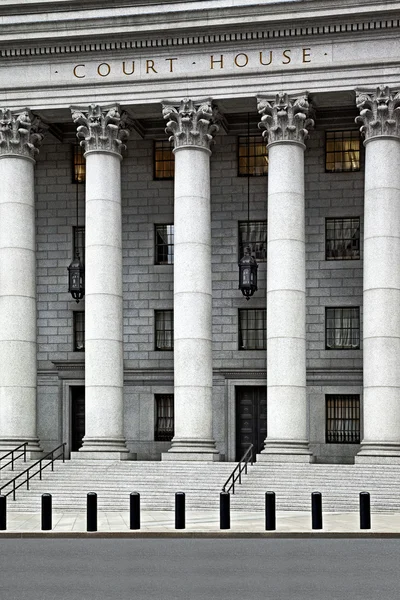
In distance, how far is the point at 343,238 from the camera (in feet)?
156

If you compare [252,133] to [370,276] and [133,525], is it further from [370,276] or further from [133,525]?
[133,525]

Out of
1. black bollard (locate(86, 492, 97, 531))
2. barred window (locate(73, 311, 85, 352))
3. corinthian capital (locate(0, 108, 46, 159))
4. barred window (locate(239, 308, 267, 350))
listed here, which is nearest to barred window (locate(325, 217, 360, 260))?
barred window (locate(239, 308, 267, 350))

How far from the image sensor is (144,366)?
1912 inches

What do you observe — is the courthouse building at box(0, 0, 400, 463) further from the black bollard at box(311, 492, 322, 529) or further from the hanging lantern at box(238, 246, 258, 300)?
the black bollard at box(311, 492, 322, 529)

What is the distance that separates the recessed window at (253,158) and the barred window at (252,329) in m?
5.65

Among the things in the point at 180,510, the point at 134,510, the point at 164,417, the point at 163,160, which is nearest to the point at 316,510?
the point at 180,510

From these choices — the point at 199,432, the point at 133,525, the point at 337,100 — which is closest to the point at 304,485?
the point at 199,432

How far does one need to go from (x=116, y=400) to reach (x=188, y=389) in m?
2.84

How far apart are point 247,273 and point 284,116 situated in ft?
20.3

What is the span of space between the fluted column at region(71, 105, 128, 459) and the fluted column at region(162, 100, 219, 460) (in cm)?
223

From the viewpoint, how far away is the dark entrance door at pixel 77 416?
160ft

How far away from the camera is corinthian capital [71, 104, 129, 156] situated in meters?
44.2

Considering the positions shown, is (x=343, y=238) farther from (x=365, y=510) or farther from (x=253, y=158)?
(x=365, y=510)
